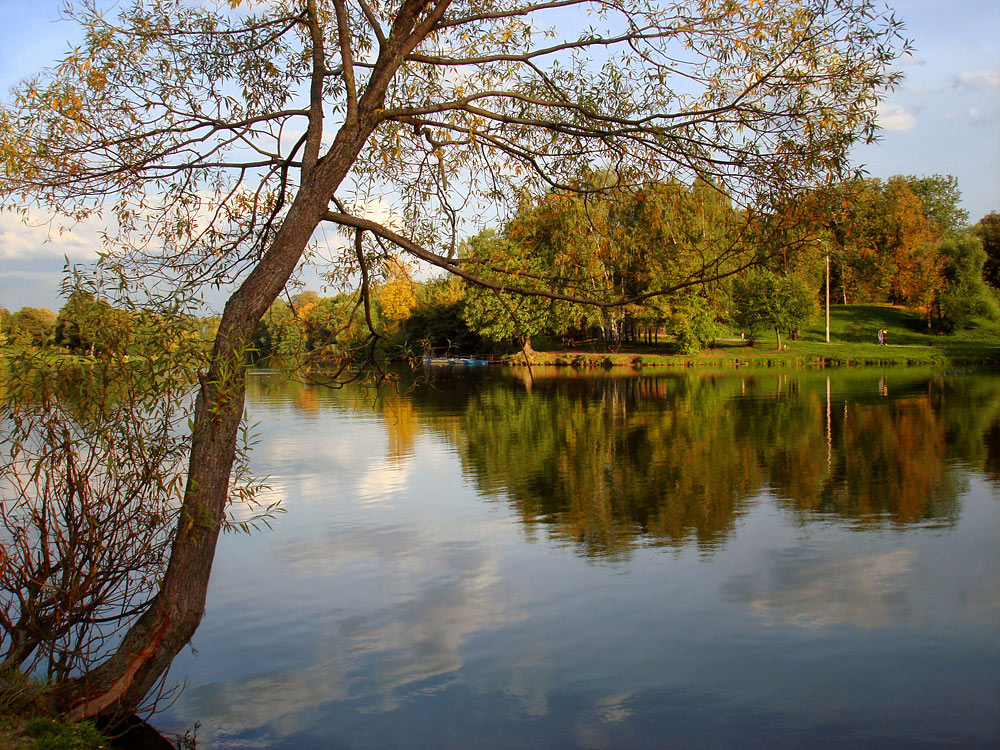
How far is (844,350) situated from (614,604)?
6222 centimetres

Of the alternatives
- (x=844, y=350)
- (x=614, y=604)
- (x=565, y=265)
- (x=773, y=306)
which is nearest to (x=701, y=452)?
(x=614, y=604)

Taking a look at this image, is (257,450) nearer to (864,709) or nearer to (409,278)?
(409,278)

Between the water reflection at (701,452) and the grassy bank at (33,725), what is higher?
A: the grassy bank at (33,725)

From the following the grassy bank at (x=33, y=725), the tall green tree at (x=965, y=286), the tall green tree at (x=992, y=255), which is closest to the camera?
the grassy bank at (x=33, y=725)

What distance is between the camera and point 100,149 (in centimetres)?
787

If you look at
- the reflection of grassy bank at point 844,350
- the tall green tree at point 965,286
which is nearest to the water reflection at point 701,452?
the reflection of grassy bank at point 844,350

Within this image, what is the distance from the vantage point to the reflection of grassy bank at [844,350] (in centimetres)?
6412

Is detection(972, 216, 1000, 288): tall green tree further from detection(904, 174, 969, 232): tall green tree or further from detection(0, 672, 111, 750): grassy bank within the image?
detection(0, 672, 111, 750): grassy bank

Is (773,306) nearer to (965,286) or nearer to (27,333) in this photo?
(965,286)

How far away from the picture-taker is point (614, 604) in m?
10.5

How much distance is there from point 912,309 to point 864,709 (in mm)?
81692

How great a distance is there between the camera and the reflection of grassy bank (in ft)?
210

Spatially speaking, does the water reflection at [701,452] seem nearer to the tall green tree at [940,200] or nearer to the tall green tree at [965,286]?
the tall green tree at [965,286]

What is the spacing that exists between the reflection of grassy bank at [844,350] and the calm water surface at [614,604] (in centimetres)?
4427
